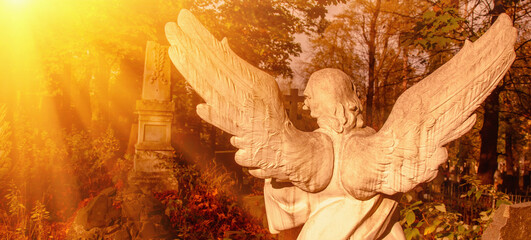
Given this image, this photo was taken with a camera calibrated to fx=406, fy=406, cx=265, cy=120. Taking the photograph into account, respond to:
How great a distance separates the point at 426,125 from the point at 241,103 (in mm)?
700

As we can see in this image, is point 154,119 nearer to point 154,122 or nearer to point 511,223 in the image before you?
point 154,122

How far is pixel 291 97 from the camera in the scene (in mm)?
8570

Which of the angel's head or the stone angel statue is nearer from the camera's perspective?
the stone angel statue

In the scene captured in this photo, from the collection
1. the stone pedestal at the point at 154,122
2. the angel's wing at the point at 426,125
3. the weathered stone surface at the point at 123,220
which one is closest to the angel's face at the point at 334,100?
the angel's wing at the point at 426,125

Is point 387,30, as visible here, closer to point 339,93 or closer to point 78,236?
point 78,236

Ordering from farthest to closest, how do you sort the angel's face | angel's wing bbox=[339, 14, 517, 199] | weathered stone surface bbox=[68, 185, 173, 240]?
weathered stone surface bbox=[68, 185, 173, 240]
the angel's face
angel's wing bbox=[339, 14, 517, 199]

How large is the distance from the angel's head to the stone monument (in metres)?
5.80

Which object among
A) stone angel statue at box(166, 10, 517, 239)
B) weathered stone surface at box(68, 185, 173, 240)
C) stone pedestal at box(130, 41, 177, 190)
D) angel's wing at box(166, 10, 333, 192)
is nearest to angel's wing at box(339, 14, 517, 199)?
stone angel statue at box(166, 10, 517, 239)

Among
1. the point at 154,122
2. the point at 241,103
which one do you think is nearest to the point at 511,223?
the point at 241,103

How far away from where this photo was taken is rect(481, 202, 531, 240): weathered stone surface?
3344 mm

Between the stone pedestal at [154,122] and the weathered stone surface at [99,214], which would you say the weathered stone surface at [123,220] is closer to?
the weathered stone surface at [99,214]

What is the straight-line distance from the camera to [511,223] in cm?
337

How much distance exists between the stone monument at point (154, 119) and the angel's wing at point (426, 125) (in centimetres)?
595

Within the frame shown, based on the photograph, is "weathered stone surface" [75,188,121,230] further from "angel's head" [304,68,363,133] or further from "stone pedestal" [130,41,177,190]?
"angel's head" [304,68,363,133]
